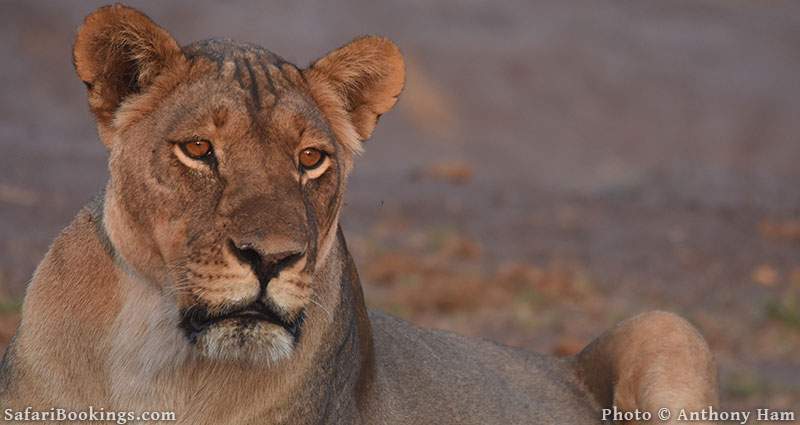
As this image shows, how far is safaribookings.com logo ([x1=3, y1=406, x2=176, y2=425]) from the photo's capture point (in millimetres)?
4184

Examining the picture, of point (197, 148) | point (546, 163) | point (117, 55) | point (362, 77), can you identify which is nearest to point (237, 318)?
point (197, 148)

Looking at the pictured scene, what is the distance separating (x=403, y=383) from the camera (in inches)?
199

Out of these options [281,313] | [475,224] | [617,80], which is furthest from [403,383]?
[617,80]

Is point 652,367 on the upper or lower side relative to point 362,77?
lower

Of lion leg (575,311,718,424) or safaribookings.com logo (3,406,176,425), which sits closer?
safaribookings.com logo (3,406,176,425)

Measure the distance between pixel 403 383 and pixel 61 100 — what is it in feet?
56.4

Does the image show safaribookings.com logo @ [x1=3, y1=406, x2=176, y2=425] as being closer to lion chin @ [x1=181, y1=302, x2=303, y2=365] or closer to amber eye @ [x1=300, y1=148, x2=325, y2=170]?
lion chin @ [x1=181, y1=302, x2=303, y2=365]

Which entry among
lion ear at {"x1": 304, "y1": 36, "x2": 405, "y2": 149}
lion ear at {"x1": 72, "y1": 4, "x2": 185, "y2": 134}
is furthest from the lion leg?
lion ear at {"x1": 72, "y1": 4, "x2": 185, "y2": 134}

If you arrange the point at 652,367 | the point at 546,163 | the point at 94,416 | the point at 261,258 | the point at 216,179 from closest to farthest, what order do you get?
the point at 261,258 → the point at 216,179 → the point at 94,416 → the point at 652,367 → the point at 546,163

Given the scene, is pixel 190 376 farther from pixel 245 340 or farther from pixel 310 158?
pixel 310 158

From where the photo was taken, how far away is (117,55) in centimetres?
420

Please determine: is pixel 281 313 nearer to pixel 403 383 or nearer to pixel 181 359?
pixel 181 359

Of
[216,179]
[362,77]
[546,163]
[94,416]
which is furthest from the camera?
[546,163]

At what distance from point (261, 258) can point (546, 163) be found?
2023cm
